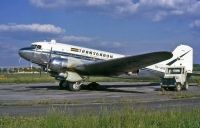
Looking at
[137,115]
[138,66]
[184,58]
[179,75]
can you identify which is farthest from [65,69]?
[137,115]

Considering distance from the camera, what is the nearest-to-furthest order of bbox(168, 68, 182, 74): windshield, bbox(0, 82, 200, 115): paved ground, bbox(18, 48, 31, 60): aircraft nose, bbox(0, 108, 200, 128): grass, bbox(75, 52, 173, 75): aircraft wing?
bbox(0, 108, 200, 128): grass, bbox(0, 82, 200, 115): paved ground, bbox(75, 52, 173, 75): aircraft wing, bbox(18, 48, 31, 60): aircraft nose, bbox(168, 68, 182, 74): windshield

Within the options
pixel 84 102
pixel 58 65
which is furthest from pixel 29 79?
pixel 84 102

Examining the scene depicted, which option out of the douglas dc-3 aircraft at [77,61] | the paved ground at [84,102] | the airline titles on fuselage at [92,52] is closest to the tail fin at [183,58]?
the douglas dc-3 aircraft at [77,61]

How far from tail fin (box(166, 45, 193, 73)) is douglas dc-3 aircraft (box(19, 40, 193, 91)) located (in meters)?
6.40

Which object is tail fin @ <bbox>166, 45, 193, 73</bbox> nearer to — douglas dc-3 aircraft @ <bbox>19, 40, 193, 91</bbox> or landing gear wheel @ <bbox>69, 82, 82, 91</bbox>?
douglas dc-3 aircraft @ <bbox>19, 40, 193, 91</bbox>

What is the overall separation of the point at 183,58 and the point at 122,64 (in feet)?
37.8

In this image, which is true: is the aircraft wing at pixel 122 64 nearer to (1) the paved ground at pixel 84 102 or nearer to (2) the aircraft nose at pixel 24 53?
(1) the paved ground at pixel 84 102

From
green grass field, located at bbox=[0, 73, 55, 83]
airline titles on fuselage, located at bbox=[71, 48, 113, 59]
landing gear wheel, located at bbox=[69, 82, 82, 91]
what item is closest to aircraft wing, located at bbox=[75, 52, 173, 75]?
landing gear wheel, located at bbox=[69, 82, 82, 91]

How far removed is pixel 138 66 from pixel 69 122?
82.6ft

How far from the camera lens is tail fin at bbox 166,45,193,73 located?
1698 inches

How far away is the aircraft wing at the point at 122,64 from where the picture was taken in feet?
106

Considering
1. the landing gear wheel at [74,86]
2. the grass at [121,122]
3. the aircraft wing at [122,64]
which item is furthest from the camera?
the landing gear wheel at [74,86]

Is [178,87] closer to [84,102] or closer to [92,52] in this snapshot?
[92,52]

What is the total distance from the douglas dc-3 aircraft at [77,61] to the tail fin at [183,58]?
640 centimetres
